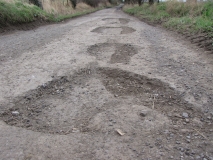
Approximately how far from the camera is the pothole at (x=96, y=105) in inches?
79.0

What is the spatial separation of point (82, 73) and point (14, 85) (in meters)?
0.98

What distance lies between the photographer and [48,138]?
5.96 ft

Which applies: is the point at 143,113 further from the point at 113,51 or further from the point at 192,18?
the point at 192,18

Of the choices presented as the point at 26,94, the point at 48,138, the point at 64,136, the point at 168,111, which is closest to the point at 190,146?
the point at 168,111

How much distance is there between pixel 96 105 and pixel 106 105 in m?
0.11

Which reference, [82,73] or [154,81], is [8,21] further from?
[154,81]

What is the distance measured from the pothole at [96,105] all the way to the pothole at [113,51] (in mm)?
837

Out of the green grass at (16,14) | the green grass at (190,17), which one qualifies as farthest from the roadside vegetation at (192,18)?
the green grass at (16,14)

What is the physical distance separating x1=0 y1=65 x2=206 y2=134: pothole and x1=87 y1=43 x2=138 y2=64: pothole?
837 mm

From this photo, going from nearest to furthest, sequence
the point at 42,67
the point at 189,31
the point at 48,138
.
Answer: the point at 48,138 < the point at 42,67 < the point at 189,31

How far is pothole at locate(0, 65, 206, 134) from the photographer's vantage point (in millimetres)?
2006

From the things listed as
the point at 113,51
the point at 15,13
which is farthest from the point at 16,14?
the point at 113,51

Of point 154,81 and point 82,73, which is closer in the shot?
point 154,81

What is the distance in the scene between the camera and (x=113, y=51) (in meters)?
4.30
